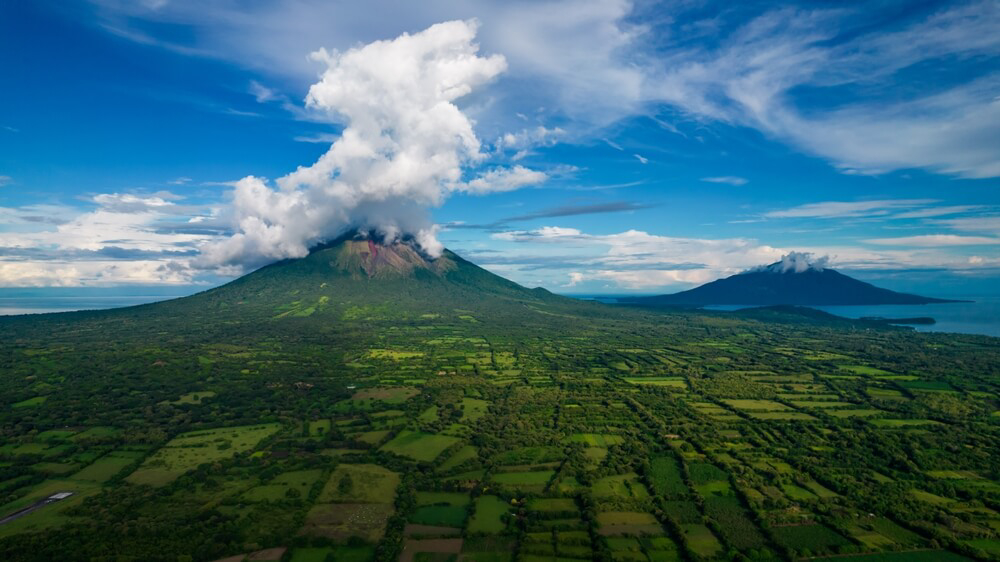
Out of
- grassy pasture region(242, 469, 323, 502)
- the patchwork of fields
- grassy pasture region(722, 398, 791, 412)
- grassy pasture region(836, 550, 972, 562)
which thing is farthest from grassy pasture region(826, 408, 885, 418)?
grassy pasture region(242, 469, 323, 502)

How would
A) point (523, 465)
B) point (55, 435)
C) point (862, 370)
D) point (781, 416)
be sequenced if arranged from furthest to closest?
point (862, 370) → point (781, 416) → point (55, 435) → point (523, 465)

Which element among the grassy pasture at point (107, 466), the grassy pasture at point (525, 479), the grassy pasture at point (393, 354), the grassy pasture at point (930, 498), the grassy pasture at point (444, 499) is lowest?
the grassy pasture at point (930, 498)

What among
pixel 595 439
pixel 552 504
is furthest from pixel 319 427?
pixel 552 504

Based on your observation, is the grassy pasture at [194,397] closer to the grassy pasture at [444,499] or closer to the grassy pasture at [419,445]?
the grassy pasture at [419,445]

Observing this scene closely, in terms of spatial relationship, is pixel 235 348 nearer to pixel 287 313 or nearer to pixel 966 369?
pixel 287 313

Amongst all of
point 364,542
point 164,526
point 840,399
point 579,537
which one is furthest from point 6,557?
point 840,399

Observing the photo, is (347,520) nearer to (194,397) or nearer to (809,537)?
(809,537)

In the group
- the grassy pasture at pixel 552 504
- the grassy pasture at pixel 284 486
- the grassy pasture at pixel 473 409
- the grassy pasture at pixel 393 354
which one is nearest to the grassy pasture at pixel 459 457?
the grassy pasture at pixel 473 409
